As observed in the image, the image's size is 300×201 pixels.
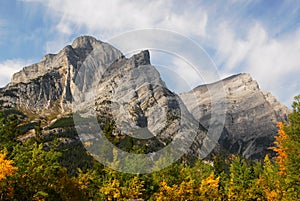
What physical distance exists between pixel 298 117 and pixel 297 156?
4.56 meters

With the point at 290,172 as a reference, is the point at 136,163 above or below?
above

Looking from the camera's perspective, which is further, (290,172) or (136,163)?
(136,163)

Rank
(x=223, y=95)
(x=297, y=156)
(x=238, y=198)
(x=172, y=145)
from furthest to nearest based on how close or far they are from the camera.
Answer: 1. (x=238, y=198)
2. (x=172, y=145)
3. (x=297, y=156)
4. (x=223, y=95)

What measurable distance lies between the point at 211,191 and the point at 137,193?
53.3 ft

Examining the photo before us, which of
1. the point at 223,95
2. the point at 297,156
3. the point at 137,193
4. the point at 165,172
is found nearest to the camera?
the point at 223,95

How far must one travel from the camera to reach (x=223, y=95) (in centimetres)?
2970

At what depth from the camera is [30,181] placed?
36281 millimetres

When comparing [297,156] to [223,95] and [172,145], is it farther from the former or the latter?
[172,145]

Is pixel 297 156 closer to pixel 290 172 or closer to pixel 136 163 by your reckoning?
pixel 290 172

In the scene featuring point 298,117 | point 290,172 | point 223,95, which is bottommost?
point 290,172

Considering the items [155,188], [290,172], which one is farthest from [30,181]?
[290,172]

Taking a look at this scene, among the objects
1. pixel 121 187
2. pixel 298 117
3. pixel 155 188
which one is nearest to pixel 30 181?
pixel 121 187

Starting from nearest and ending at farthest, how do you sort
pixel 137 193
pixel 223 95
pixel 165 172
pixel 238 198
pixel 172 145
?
1. pixel 223 95
2. pixel 137 193
3. pixel 172 145
4. pixel 165 172
5. pixel 238 198

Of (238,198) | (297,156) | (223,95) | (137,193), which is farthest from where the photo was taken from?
(238,198)
